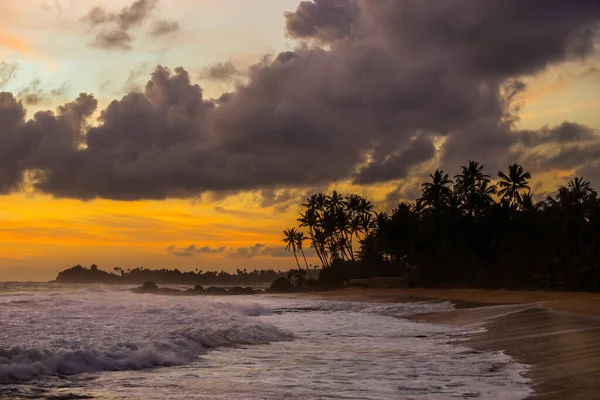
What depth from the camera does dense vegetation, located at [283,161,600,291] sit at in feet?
188

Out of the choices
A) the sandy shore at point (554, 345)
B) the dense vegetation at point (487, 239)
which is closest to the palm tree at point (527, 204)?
the dense vegetation at point (487, 239)

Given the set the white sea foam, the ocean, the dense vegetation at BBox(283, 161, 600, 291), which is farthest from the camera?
the dense vegetation at BBox(283, 161, 600, 291)

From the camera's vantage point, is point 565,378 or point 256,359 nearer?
point 565,378

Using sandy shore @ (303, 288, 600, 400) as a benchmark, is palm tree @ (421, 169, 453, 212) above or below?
above

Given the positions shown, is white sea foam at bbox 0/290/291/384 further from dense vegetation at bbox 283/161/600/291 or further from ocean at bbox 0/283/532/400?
dense vegetation at bbox 283/161/600/291

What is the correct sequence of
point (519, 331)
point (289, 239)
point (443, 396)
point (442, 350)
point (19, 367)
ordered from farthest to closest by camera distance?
point (289, 239) < point (519, 331) < point (442, 350) < point (19, 367) < point (443, 396)

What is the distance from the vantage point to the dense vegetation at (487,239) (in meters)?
57.3

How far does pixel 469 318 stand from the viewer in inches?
1075

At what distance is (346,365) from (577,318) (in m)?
10.3

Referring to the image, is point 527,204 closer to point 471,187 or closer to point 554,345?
point 471,187

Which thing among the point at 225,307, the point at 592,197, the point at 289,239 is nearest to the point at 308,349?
the point at 225,307

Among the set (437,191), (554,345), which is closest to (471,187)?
(437,191)

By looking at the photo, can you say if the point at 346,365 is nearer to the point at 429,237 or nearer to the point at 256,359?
the point at 256,359

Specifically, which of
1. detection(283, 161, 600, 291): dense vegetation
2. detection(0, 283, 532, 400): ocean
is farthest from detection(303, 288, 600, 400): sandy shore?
detection(283, 161, 600, 291): dense vegetation
